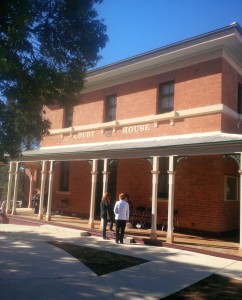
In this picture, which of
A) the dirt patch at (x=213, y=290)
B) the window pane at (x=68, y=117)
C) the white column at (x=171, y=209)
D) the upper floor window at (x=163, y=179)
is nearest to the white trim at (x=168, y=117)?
the window pane at (x=68, y=117)

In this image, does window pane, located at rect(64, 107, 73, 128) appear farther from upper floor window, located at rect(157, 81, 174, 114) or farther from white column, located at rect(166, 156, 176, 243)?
white column, located at rect(166, 156, 176, 243)

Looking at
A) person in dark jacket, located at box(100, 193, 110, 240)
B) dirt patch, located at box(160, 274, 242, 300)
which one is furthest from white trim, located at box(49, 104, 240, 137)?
dirt patch, located at box(160, 274, 242, 300)

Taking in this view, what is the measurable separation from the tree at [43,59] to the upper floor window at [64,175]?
8523 millimetres

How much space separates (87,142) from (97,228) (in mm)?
4912

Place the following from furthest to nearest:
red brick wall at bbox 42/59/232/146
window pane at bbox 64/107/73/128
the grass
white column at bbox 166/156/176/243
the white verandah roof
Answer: window pane at bbox 64/107/73/128 < red brick wall at bbox 42/59/232/146 < white column at bbox 166/156/176/243 < the white verandah roof < the grass

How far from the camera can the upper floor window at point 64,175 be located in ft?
59.3

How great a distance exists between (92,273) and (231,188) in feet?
24.8

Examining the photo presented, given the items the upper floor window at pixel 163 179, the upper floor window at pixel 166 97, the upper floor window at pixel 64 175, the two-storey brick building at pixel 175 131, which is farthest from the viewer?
the upper floor window at pixel 64 175

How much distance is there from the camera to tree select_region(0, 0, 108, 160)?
7691mm

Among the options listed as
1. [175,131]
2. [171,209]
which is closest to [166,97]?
[175,131]

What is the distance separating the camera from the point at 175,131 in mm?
12680

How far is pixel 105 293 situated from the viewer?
226 inches

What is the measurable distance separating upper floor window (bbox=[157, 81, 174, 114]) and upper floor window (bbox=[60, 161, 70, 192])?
6.86m

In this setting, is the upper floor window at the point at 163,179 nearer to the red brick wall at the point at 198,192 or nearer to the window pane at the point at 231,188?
the red brick wall at the point at 198,192
